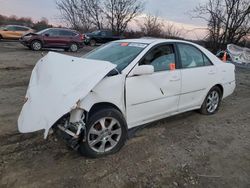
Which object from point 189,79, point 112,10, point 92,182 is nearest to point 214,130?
point 189,79

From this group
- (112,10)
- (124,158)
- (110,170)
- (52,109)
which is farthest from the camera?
(112,10)

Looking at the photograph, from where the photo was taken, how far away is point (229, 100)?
271 inches

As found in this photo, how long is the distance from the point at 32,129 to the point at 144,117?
1.69 metres

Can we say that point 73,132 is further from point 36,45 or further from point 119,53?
point 36,45

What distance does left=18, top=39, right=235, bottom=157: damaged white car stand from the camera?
3.13 metres

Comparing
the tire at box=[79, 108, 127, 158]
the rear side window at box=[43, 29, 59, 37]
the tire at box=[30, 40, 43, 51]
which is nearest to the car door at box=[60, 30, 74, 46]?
the rear side window at box=[43, 29, 59, 37]

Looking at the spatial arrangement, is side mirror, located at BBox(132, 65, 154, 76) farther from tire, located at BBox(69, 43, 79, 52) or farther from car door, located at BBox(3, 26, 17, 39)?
car door, located at BBox(3, 26, 17, 39)

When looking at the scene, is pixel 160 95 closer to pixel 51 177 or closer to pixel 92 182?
pixel 92 182

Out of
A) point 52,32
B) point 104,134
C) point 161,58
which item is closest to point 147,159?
point 104,134

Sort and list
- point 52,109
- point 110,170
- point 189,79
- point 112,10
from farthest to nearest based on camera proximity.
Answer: point 112,10 < point 189,79 < point 110,170 < point 52,109

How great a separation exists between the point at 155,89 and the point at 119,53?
33.1 inches

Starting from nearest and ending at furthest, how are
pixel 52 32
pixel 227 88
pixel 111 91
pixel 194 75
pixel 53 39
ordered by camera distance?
pixel 111 91 < pixel 194 75 < pixel 227 88 < pixel 53 39 < pixel 52 32

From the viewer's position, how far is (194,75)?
476 centimetres

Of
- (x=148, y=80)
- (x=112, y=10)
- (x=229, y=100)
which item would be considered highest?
(x=112, y=10)
